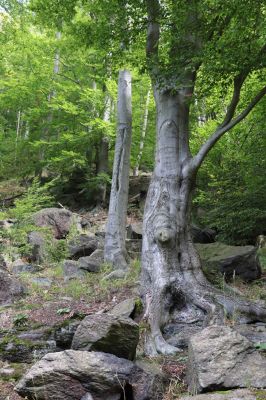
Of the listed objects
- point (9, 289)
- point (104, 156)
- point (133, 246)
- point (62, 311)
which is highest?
point (104, 156)

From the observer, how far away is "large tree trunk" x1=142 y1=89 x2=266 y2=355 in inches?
250

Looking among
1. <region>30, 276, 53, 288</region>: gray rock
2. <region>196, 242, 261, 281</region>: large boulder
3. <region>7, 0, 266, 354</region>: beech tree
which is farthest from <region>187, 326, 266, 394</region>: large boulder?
<region>30, 276, 53, 288</region>: gray rock

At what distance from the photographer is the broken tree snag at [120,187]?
34.2 ft

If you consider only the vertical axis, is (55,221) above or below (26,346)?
above

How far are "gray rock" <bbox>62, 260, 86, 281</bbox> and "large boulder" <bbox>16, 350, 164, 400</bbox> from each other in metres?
5.13

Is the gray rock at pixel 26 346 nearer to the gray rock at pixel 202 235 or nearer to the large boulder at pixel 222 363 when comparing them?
the large boulder at pixel 222 363

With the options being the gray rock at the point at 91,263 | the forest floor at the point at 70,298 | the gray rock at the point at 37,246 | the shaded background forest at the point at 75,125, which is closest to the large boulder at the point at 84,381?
the forest floor at the point at 70,298

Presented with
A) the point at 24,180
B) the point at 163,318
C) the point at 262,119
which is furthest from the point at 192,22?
the point at 24,180

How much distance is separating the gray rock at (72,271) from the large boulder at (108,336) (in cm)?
443

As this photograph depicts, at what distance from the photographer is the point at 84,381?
3738 millimetres

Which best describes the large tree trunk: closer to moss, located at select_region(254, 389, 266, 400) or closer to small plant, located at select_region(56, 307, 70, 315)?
small plant, located at select_region(56, 307, 70, 315)

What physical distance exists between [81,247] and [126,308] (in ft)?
17.6

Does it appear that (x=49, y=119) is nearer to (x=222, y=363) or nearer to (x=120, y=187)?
(x=120, y=187)

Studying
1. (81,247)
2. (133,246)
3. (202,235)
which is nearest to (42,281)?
(81,247)
